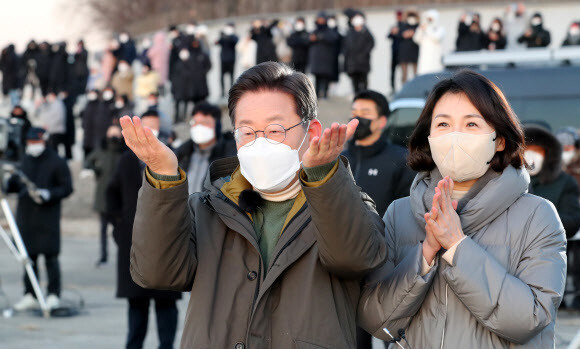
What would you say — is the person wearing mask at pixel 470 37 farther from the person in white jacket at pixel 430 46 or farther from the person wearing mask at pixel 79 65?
the person wearing mask at pixel 79 65

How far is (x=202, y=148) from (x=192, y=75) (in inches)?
540

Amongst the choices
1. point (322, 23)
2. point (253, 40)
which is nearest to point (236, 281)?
point (322, 23)

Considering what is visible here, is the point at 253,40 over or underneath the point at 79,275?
over

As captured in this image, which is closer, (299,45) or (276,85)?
(276,85)

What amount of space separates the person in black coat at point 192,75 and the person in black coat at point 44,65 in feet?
19.4

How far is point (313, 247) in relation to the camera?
2.91m

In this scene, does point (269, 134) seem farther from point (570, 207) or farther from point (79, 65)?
point (79, 65)

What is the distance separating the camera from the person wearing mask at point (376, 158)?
5.88m

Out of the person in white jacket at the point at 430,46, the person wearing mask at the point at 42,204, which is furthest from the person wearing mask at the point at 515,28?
the person wearing mask at the point at 42,204

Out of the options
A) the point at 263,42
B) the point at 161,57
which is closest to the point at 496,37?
the point at 263,42

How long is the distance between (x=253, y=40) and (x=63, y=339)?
1608 cm

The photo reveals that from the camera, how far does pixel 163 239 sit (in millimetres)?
2816

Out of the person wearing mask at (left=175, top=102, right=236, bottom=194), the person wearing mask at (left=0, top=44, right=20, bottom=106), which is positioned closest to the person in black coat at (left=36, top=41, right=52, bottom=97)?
the person wearing mask at (left=0, top=44, right=20, bottom=106)

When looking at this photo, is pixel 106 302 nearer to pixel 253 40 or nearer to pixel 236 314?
pixel 236 314
